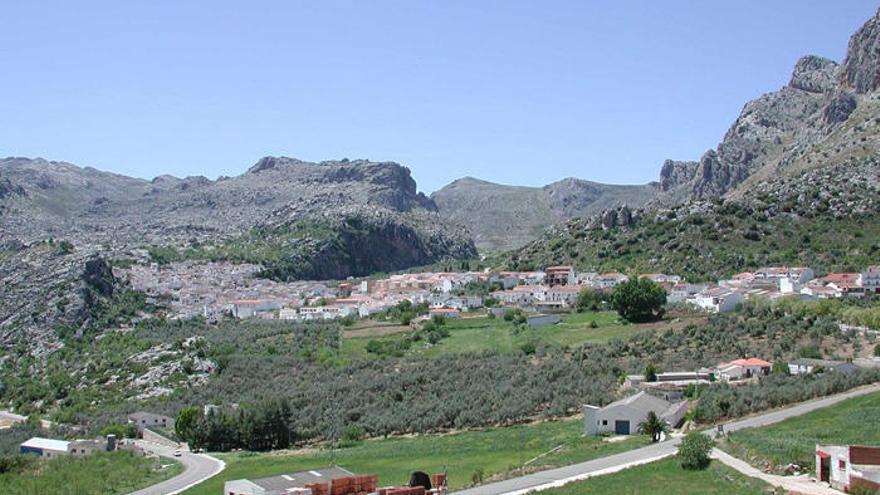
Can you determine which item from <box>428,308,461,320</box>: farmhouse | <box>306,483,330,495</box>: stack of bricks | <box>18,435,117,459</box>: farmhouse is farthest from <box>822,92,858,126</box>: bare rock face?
<box>306,483,330,495</box>: stack of bricks

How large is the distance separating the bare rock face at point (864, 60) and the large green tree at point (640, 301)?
75.3 m

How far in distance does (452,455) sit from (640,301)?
1389 inches

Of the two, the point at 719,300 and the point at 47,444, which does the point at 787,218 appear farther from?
the point at 47,444

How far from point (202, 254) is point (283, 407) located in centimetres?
9513

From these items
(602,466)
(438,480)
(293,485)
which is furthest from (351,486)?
(602,466)

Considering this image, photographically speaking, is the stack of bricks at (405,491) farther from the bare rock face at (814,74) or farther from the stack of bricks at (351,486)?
the bare rock face at (814,74)

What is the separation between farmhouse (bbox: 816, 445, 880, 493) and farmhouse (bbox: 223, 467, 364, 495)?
14357 millimetres

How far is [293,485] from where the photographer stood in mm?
34031

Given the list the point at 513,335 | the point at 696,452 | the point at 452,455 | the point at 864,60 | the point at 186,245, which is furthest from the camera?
the point at 186,245

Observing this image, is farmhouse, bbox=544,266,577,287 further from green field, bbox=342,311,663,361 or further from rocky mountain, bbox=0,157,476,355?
rocky mountain, bbox=0,157,476,355

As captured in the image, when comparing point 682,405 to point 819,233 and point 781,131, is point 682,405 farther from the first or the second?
point 781,131

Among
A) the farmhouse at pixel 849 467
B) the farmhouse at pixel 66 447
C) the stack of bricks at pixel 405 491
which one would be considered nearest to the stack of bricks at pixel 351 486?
the stack of bricks at pixel 405 491

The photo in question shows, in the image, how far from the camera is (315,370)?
72.6 meters

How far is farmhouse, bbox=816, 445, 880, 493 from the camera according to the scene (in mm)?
26859
